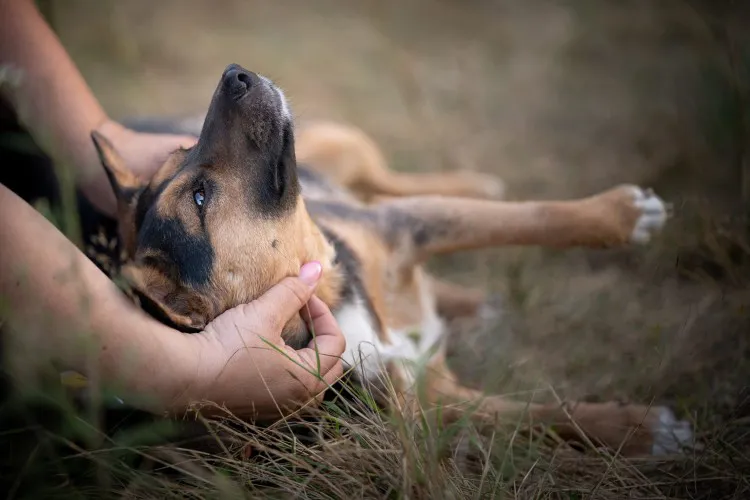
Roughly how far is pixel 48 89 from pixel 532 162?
134 inches

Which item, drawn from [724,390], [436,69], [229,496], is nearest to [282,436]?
[229,496]

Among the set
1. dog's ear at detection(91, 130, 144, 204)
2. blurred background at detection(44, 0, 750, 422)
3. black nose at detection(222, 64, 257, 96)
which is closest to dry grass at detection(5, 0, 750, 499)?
blurred background at detection(44, 0, 750, 422)

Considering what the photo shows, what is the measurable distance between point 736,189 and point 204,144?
302cm

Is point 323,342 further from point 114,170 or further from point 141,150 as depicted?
point 141,150

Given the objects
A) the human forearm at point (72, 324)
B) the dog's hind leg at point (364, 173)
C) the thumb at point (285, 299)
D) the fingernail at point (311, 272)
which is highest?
the human forearm at point (72, 324)

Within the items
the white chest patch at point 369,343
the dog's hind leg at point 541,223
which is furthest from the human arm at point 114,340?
the dog's hind leg at point 541,223

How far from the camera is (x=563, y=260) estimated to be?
4176mm

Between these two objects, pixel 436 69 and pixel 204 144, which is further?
pixel 436 69

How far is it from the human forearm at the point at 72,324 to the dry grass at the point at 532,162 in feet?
1.05

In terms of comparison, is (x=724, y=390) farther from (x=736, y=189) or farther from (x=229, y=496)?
(x=229, y=496)

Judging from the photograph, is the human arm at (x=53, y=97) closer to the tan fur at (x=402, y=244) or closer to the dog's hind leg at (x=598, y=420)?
the tan fur at (x=402, y=244)

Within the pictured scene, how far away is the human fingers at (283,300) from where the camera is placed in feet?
7.61

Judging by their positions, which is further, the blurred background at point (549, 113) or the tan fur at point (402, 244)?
the blurred background at point (549, 113)

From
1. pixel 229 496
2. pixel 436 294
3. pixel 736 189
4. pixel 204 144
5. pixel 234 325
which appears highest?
pixel 204 144
